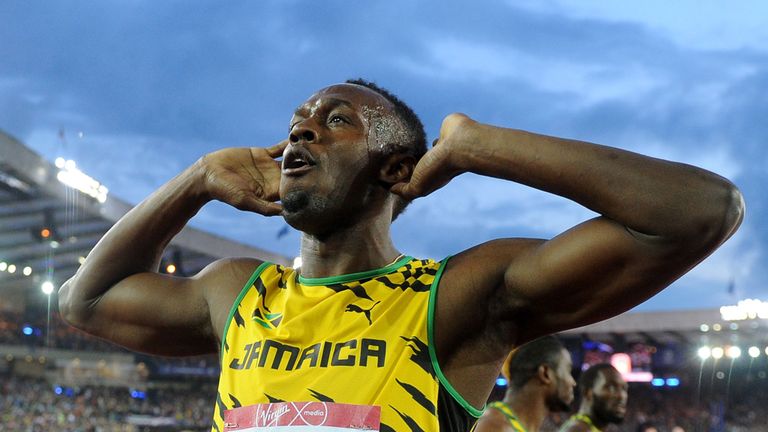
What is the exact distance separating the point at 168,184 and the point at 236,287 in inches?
17.4

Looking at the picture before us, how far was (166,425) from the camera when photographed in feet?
90.7

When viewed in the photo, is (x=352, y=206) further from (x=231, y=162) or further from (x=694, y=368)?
(x=694, y=368)

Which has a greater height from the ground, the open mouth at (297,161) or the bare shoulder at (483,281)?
the open mouth at (297,161)

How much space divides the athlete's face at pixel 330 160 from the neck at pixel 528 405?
159 inches

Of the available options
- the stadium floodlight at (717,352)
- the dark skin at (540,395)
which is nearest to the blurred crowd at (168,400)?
the stadium floodlight at (717,352)

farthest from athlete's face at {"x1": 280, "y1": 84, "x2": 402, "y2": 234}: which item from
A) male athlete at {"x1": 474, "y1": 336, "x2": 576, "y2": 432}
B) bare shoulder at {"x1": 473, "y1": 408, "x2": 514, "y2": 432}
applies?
male athlete at {"x1": 474, "y1": 336, "x2": 576, "y2": 432}

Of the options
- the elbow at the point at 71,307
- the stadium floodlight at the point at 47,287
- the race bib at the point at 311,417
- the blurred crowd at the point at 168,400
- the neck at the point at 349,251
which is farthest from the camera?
the stadium floodlight at the point at 47,287

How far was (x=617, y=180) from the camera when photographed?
2.18 m

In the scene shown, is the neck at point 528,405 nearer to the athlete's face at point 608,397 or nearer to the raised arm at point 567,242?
the athlete's face at point 608,397

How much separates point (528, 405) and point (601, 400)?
1.70 metres

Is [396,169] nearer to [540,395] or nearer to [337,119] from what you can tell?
[337,119]

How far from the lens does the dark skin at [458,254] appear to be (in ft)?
7.11

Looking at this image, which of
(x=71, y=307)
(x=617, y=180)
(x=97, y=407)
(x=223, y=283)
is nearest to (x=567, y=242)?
(x=617, y=180)

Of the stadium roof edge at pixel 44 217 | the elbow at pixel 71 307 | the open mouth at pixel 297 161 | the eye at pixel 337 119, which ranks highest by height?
the stadium roof edge at pixel 44 217
